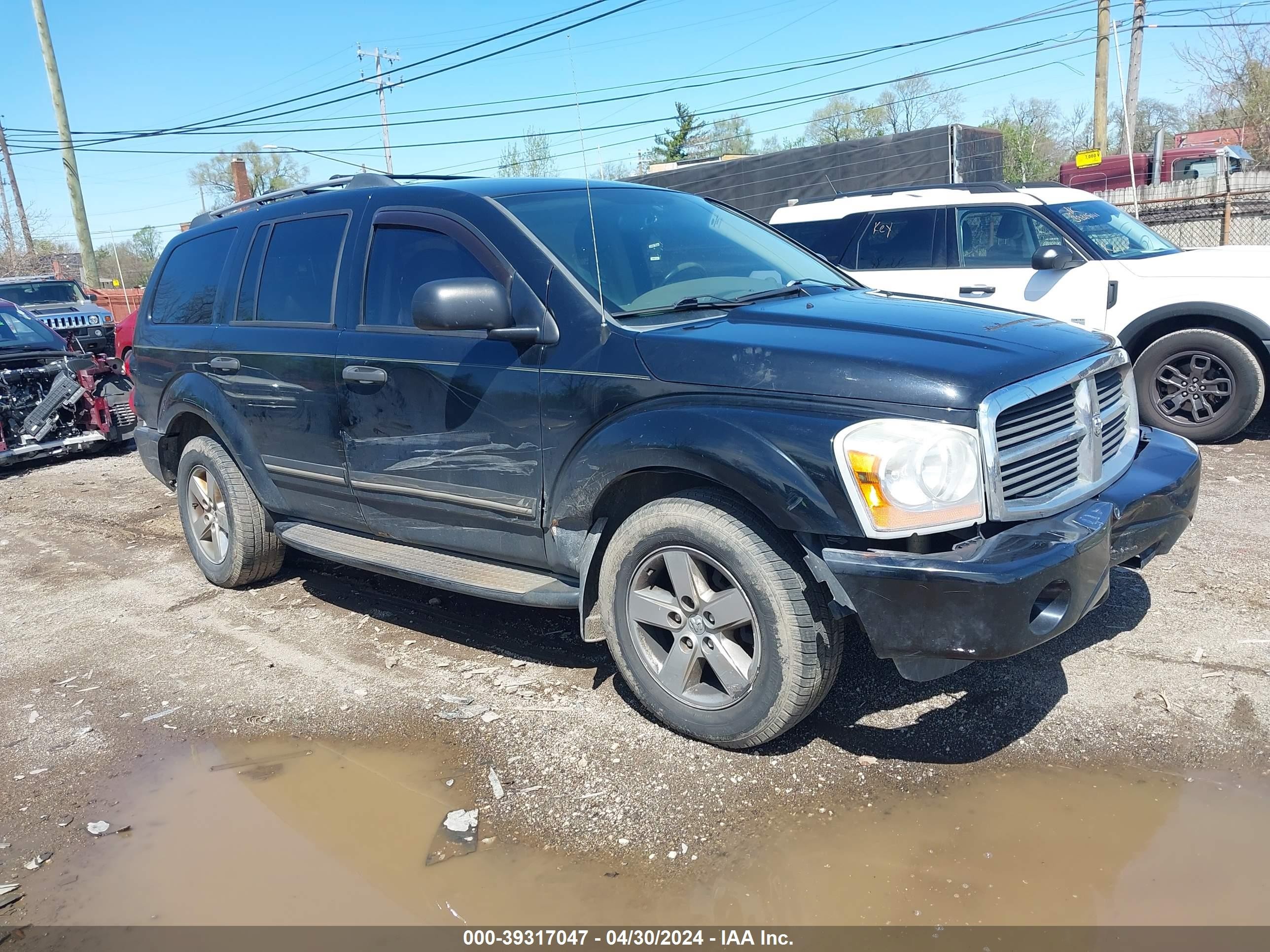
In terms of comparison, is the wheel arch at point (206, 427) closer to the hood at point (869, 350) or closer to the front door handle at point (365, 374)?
the front door handle at point (365, 374)

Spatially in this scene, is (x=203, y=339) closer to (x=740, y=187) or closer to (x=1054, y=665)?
(x=1054, y=665)

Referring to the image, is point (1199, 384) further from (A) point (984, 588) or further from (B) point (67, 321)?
(B) point (67, 321)

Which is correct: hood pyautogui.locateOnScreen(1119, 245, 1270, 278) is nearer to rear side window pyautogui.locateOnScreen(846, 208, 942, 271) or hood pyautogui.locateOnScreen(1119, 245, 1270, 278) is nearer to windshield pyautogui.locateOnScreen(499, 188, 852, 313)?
rear side window pyautogui.locateOnScreen(846, 208, 942, 271)

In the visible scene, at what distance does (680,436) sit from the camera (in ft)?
10.1

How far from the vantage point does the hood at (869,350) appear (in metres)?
2.82

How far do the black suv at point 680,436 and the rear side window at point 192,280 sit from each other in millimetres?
352

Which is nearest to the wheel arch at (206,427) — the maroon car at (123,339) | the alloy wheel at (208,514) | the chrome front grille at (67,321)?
the alloy wheel at (208,514)

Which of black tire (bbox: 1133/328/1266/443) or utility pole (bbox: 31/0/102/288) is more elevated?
utility pole (bbox: 31/0/102/288)

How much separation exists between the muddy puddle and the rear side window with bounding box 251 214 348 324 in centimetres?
229

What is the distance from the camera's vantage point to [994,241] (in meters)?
7.70

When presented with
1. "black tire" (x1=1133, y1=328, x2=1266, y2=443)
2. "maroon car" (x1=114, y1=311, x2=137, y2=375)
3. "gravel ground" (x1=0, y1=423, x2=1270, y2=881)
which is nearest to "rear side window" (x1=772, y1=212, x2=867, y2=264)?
"black tire" (x1=1133, y1=328, x2=1266, y2=443)
